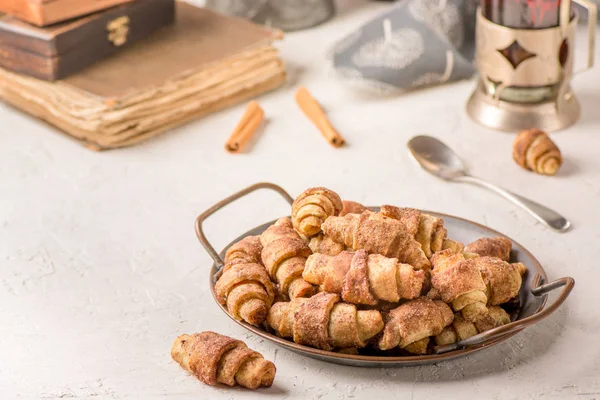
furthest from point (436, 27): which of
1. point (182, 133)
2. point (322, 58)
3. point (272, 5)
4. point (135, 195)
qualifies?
point (135, 195)

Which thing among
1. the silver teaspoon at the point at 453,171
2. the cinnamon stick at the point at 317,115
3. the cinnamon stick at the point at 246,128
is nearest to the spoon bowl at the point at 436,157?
the silver teaspoon at the point at 453,171

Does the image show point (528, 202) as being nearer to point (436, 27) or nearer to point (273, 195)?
point (273, 195)

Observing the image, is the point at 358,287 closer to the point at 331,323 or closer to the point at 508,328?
the point at 331,323

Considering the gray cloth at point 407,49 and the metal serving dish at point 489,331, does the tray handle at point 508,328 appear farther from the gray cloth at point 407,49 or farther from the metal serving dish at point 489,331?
the gray cloth at point 407,49

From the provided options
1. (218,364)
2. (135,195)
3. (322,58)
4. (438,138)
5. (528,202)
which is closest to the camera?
(218,364)

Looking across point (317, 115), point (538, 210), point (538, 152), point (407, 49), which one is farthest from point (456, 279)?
point (407, 49)

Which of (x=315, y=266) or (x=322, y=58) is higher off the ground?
(x=315, y=266)

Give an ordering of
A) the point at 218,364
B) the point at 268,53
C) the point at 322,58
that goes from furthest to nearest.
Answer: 1. the point at 322,58
2. the point at 268,53
3. the point at 218,364

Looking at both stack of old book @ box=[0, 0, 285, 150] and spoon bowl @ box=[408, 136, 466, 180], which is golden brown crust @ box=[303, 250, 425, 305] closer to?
spoon bowl @ box=[408, 136, 466, 180]
